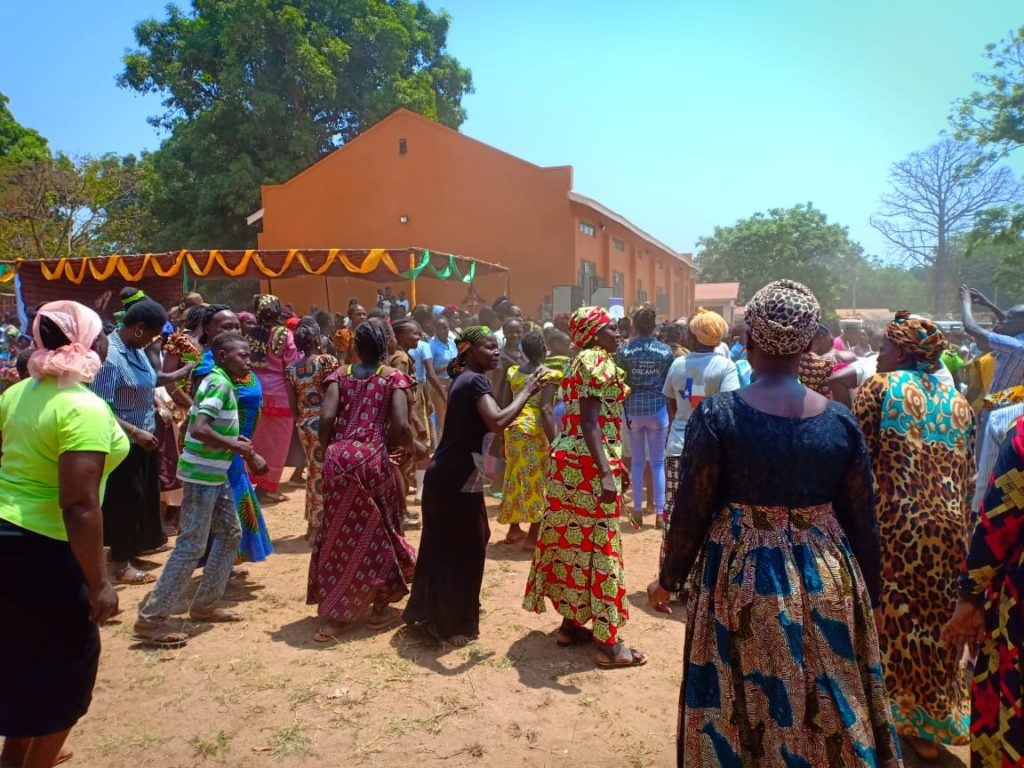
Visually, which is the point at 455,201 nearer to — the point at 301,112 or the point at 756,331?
the point at 301,112

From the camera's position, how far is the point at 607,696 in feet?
12.5

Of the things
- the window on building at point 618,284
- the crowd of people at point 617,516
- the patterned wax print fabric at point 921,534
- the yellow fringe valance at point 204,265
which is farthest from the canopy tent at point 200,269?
the patterned wax print fabric at point 921,534

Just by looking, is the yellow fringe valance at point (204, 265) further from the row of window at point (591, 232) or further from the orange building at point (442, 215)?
the row of window at point (591, 232)

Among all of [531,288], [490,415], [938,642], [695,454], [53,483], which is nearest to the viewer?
[695,454]

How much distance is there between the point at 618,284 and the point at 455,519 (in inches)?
806

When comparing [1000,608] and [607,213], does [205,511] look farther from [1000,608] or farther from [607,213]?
[607,213]

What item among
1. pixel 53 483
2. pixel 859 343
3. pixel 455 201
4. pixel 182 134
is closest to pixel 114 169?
pixel 182 134

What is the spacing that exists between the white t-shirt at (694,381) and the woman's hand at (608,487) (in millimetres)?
1674

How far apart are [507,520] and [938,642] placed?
3.56 metres

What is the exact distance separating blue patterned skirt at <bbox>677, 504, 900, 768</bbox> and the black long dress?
2.12m

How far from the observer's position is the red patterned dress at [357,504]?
14.3 ft

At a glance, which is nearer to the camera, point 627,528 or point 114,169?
point 627,528

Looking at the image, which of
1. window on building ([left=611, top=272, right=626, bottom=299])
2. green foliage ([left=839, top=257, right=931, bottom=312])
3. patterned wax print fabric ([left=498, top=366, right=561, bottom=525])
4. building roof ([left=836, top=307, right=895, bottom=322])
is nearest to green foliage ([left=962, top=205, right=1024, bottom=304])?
building roof ([left=836, top=307, right=895, bottom=322])

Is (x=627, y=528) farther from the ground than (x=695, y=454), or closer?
closer
